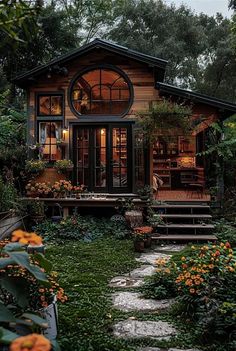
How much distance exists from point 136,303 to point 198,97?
736 centimetres

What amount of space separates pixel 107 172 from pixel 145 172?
1080mm

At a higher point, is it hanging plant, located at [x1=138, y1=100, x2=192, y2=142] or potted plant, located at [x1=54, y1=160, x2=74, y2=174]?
hanging plant, located at [x1=138, y1=100, x2=192, y2=142]

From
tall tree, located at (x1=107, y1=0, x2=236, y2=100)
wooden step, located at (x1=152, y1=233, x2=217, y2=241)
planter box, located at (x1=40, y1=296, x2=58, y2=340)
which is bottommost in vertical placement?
wooden step, located at (x1=152, y1=233, x2=217, y2=241)

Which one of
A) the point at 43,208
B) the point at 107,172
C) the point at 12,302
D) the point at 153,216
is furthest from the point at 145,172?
the point at 12,302

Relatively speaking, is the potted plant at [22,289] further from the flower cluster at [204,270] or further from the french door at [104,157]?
the french door at [104,157]

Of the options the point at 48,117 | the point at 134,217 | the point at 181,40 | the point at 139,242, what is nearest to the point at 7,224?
the point at 134,217

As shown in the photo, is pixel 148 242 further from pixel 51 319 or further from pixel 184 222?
pixel 51 319

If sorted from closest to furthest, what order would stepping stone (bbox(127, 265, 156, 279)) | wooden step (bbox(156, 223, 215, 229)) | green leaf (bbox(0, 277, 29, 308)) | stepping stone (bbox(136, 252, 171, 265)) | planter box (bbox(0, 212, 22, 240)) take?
green leaf (bbox(0, 277, 29, 308)) → stepping stone (bbox(127, 265, 156, 279)) → stepping stone (bbox(136, 252, 171, 265)) → planter box (bbox(0, 212, 22, 240)) → wooden step (bbox(156, 223, 215, 229))

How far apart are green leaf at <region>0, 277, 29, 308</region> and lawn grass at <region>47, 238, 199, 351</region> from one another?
1.17 m

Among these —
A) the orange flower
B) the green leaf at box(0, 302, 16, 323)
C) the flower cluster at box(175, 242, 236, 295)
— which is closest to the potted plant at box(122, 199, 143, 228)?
the flower cluster at box(175, 242, 236, 295)

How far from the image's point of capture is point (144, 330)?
3953 millimetres

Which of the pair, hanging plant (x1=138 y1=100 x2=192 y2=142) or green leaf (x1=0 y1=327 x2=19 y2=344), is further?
hanging plant (x1=138 y1=100 x2=192 y2=142)

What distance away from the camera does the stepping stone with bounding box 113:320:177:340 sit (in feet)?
12.5

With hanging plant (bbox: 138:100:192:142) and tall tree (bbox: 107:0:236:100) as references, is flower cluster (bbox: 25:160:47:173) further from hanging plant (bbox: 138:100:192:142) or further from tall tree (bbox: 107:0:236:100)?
tall tree (bbox: 107:0:236:100)
